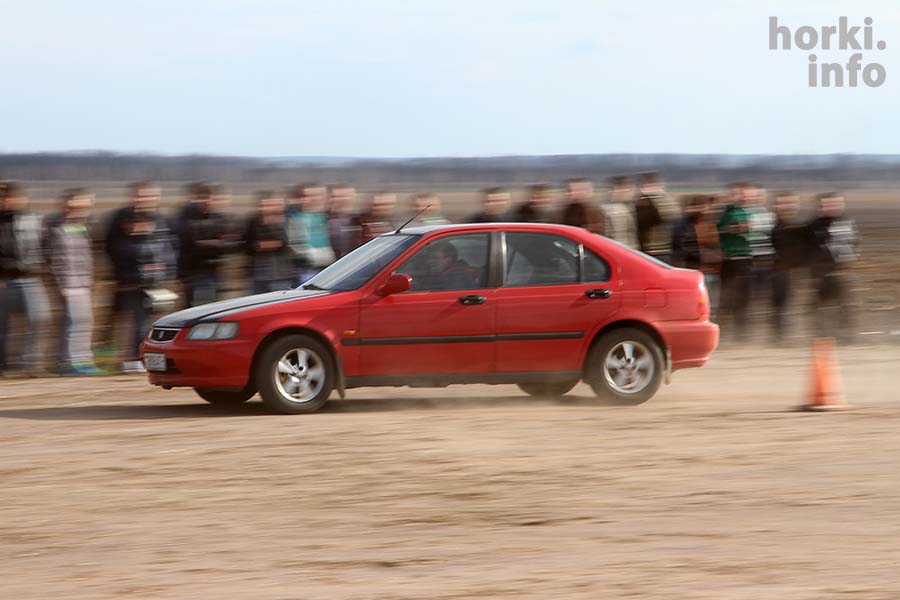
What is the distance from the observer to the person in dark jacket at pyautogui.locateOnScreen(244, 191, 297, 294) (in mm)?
14547

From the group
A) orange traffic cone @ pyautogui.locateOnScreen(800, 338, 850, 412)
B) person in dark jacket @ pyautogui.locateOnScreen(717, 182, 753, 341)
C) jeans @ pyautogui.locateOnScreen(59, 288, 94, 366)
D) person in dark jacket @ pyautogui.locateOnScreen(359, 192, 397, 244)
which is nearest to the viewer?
orange traffic cone @ pyautogui.locateOnScreen(800, 338, 850, 412)

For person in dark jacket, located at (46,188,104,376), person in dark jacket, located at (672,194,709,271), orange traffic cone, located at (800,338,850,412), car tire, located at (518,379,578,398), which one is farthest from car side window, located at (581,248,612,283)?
person in dark jacket, located at (46,188,104,376)

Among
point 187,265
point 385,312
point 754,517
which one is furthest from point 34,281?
point 754,517

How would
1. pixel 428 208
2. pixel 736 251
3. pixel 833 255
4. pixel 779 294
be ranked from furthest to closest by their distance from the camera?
1. pixel 779 294
2. pixel 833 255
3. pixel 736 251
4. pixel 428 208

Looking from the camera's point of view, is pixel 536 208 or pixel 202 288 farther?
pixel 536 208

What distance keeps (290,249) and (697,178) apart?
8394 cm

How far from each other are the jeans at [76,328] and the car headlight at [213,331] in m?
3.34

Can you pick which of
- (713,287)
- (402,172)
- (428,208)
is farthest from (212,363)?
(402,172)

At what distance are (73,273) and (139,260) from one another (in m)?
0.64

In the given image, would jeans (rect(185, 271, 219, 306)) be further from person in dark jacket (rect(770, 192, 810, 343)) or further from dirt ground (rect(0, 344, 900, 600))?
person in dark jacket (rect(770, 192, 810, 343))

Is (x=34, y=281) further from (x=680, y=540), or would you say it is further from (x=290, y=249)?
(x=680, y=540)

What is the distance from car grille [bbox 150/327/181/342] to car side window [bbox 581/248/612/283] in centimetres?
320

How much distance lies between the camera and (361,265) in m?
11.4

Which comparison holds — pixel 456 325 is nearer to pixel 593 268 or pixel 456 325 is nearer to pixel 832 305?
pixel 593 268
